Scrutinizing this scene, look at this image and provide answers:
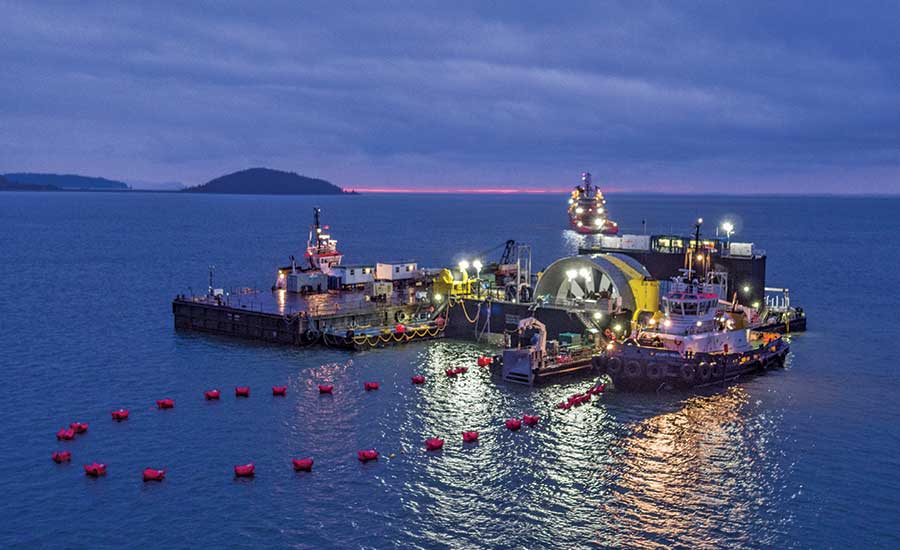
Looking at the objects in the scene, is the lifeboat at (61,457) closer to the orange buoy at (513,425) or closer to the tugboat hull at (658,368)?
the orange buoy at (513,425)

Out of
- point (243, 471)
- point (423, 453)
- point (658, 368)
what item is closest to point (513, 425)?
Result: point (423, 453)

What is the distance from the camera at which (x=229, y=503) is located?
127 ft

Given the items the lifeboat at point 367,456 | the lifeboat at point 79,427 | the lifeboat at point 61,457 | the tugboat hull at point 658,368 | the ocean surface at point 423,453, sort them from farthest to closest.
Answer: the tugboat hull at point 658,368 → the lifeboat at point 79,427 → the lifeboat at point 367,456 → the lifeboat at point 61,457 → the ocean surface at point 423,453

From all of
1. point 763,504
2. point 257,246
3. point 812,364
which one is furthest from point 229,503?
point 257,246

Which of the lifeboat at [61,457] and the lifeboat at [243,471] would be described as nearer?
the lifeboat at [243,471]

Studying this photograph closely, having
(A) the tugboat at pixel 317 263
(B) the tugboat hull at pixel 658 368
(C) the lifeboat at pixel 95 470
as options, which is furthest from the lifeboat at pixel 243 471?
(A) the tugboat at pixel 317 263

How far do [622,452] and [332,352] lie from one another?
31.5 meters

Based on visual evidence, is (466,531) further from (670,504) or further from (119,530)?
(119,530)

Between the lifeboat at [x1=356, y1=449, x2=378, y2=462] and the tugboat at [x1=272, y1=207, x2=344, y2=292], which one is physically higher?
the tugboat at [x1=272, y1=207, x2=344, y2=292]

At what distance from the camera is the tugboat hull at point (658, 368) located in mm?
58219

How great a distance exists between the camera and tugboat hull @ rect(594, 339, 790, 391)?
5822 centimetres

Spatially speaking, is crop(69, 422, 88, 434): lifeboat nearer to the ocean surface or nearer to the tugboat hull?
the ocean surface

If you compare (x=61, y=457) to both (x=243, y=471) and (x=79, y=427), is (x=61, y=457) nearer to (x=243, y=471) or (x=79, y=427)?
(x=79, y=427)

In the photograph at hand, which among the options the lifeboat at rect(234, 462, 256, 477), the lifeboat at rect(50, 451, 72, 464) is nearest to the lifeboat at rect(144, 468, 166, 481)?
the lifeboat at rect(234, 462, 256, 477)
